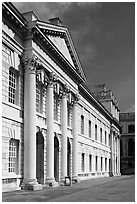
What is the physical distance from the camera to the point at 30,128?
19.2 meters

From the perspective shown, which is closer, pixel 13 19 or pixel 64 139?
pixel 13 19

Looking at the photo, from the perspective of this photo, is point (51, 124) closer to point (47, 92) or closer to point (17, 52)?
point (47, 92)

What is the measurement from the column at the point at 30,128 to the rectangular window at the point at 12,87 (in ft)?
2.25

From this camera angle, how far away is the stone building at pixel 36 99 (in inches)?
706

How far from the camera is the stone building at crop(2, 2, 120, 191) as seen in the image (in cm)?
1794

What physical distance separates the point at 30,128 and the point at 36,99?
10.3ft

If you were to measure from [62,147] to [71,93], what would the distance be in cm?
557

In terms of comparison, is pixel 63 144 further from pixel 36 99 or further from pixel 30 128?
pixel 30 128

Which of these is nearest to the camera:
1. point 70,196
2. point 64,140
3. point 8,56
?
point 70,196

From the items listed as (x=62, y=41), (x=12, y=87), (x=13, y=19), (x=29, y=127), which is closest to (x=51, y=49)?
(x=62, y=41)

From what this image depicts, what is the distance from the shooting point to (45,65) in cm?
2216

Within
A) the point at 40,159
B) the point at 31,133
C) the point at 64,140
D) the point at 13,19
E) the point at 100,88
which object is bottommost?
the point at 40,159

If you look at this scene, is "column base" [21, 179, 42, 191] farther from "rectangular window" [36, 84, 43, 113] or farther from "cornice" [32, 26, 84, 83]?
"cornice" [32, 26, 84, 83]

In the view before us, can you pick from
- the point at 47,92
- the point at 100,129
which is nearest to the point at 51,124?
the point at 47,92
